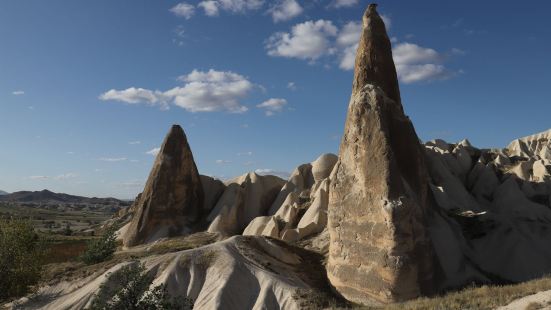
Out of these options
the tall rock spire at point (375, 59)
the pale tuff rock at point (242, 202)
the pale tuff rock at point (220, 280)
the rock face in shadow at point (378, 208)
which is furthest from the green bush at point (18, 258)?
the tall rock spire at point (375, 59)

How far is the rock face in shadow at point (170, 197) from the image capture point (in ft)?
126

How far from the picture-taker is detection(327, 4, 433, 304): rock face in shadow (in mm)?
18234

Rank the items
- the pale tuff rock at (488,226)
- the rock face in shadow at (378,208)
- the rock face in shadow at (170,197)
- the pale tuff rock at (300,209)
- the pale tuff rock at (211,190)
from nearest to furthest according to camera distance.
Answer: the rock face in shadow at (378,208) < the pale tuff rock at (488,226) < the pale tuff rock at (300,209) < the rock face in shadow at (170,197) < the pale tuff rock at (211,190)

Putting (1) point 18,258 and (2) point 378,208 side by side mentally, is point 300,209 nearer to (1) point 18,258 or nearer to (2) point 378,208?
(2) point 378,208

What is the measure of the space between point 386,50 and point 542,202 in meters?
19.1

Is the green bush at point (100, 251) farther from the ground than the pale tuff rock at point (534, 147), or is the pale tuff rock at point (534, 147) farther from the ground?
the pale tuff rock at point (534, 147)

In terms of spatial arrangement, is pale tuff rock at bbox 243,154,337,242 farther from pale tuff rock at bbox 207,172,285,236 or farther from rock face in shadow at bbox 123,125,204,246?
rock face in shadow at bbox 123,125,204,246

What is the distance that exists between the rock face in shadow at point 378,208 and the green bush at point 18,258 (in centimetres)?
1581

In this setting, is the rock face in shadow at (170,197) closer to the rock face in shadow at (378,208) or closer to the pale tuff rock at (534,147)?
the rock face in shadow at (378,208)

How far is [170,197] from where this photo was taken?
39.6 metres

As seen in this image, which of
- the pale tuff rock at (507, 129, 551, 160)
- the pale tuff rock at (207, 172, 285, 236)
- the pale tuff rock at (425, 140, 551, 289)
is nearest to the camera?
the pale tuff rock at (425, 140, 551, 289)

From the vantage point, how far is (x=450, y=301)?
1395cm

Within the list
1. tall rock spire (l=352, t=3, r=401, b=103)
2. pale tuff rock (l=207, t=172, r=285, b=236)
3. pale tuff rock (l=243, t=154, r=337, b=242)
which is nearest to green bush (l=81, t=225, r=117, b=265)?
pale tuff rock (l=207, t=172, r=285, b=236)

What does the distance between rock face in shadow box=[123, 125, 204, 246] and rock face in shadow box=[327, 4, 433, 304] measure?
21.3m
